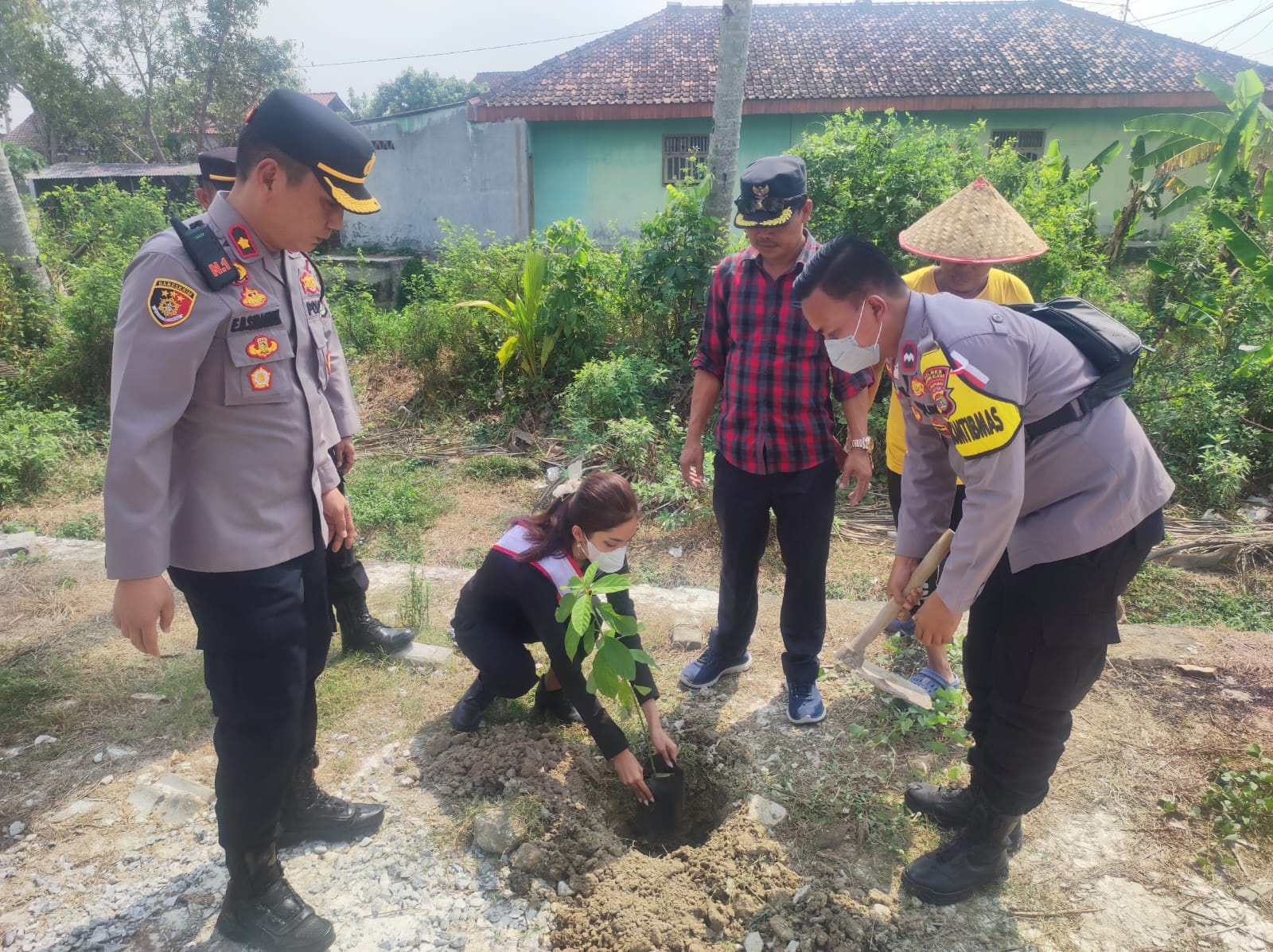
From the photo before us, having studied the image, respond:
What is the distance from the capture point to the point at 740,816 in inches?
95.3

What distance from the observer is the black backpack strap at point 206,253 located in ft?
5.36

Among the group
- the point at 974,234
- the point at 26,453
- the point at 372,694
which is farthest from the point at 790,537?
the point at 26,453

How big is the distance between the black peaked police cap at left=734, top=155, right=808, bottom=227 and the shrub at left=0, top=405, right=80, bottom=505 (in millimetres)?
5613

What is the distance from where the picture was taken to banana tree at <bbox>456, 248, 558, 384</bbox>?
679cm

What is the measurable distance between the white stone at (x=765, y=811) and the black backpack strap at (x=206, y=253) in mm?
2136

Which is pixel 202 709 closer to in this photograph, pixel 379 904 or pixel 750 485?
pixel 379 904

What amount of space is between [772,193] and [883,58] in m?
14.4

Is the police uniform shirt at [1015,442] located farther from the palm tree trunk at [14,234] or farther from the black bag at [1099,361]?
the palm tree trunk at [14,234]

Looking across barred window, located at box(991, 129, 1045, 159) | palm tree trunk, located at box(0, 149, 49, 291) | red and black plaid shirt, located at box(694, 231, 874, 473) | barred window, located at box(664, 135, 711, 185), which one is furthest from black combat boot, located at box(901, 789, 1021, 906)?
barred window, located at box(991, 129, 1045, 159)

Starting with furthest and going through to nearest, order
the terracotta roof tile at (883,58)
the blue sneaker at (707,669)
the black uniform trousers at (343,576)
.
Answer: the terracotta roof tile at (883,58) → the black uniform trousers at (343,576) → the blue sneaker at (707,669)

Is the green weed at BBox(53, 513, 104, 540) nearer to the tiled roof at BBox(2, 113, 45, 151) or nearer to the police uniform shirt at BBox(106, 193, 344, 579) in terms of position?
the police uniform shirt at BBox(106, 193, 344, 579)

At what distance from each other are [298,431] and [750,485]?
5.11 ft

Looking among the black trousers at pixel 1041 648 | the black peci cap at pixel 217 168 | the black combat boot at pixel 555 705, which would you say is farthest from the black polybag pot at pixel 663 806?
the black peci cap at pixel 217 168

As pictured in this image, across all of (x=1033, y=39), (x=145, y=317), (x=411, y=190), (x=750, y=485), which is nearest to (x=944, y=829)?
(x=750, y=485)
